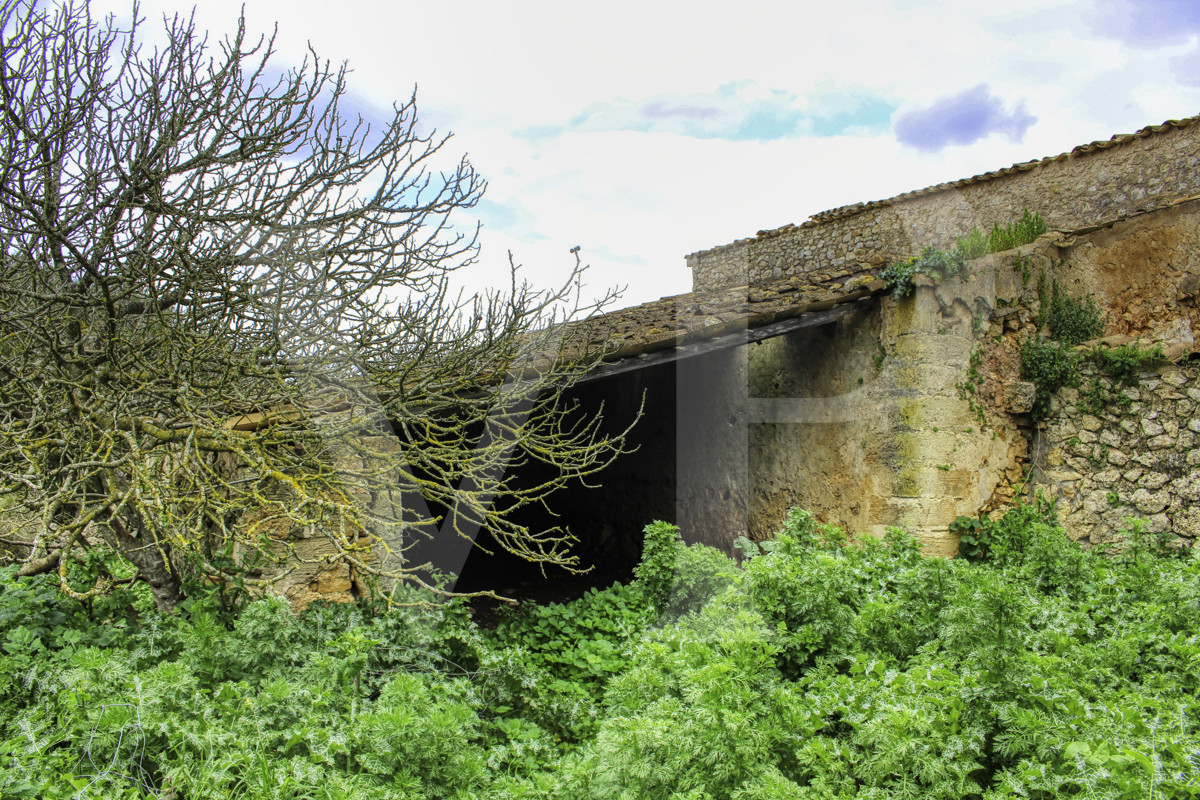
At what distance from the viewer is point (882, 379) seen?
18.5ft

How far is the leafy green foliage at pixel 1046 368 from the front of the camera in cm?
583

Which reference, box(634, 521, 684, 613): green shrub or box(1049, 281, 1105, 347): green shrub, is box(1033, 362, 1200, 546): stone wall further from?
box(634, 521, 684, 613): green shrub

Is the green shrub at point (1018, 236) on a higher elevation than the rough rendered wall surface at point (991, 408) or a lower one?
higher

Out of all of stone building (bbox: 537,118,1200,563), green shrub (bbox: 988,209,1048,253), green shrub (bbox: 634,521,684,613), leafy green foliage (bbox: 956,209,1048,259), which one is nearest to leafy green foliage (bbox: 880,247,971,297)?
stone building (bbox: 537,118,1200,563)

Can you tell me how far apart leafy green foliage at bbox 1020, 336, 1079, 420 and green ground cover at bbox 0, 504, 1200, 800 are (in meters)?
2.22

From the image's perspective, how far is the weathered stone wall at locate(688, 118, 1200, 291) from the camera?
31.4ft

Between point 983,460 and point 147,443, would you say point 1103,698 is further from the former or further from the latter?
point 147,443

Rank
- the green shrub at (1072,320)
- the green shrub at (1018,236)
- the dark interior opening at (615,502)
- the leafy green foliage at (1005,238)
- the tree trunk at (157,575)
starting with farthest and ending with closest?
the dark interior opening at (615,502) → the green shrub at (1018,236) → the green shrub at (1072,320) → the leafy green foliage at (1005,238) → the tree trunk at (157,575)

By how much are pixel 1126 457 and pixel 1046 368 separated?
0.91m

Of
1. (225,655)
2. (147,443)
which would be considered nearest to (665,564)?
(225,655)

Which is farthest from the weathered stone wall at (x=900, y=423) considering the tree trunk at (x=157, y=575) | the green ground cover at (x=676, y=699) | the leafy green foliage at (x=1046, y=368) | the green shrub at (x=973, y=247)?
the tree trunk at (x=157, y=575)

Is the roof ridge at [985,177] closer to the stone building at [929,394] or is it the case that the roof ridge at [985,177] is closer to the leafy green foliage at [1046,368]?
the stone building at [929,394]

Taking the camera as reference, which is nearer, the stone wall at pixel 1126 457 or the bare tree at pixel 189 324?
the bare tree at pixel 189 324

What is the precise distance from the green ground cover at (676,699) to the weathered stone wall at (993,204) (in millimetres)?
5993
